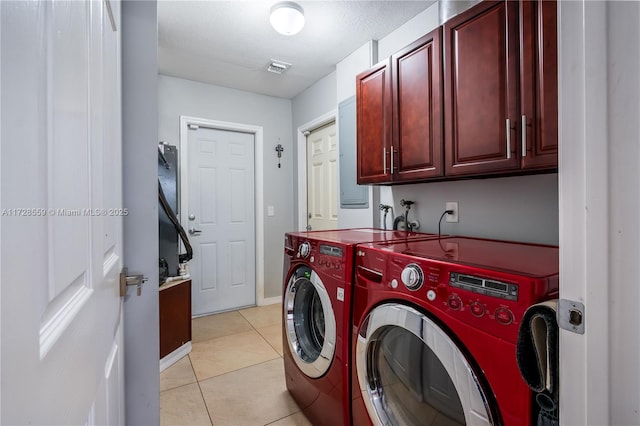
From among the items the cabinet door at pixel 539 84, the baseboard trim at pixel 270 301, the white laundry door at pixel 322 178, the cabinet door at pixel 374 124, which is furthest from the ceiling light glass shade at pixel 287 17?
the baseboard trim at pixel 270 301

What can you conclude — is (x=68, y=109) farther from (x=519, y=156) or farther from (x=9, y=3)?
(x=519, y=156)

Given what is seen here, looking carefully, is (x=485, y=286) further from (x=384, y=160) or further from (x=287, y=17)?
(x=287, y=17)

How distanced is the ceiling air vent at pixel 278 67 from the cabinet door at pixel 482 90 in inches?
64.8

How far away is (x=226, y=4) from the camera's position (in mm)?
1954

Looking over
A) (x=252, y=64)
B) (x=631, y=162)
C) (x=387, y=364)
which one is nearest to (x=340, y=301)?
(x=387, y=364)

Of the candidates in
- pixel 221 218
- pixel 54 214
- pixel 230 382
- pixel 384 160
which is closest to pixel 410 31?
pixel 384 160

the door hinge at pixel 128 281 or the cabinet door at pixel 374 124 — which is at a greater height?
the cabinet door at pixel 374 124

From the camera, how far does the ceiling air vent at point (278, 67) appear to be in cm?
277

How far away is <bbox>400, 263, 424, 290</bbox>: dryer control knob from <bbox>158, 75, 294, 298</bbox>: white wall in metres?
2.67

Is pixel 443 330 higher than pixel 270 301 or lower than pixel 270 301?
higher

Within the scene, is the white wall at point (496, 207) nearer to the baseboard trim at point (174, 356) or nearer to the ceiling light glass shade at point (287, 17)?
the ceiling light glass shade at point (287, 17)

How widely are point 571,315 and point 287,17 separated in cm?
216

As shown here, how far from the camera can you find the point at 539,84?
3.87ft

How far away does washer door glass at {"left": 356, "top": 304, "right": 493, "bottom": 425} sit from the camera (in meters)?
0.87
